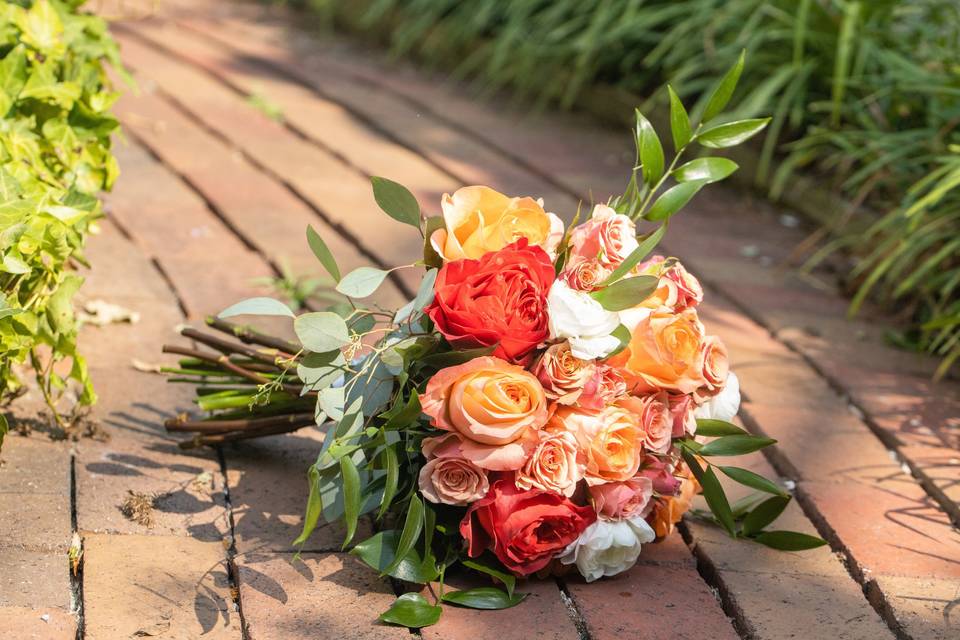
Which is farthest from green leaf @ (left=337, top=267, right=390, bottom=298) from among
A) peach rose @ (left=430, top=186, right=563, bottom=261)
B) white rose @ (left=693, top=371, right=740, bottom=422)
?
white rose @ (left=693, top=371, right=740, bottom=422)

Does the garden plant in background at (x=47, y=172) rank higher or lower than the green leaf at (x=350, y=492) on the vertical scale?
higher

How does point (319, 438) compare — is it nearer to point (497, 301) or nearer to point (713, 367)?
point (497, 301)

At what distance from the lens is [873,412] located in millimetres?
2650

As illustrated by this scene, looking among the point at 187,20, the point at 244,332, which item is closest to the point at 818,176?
the point at 244,332

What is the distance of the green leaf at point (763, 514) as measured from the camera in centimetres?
199

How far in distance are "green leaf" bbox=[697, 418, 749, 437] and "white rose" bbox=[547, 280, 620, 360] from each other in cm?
26

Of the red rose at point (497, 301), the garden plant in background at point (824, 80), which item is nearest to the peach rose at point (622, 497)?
the red rose at point (497, 301)

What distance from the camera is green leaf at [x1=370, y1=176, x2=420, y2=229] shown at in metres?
1.82

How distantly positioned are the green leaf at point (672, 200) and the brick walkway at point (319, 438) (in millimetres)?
136

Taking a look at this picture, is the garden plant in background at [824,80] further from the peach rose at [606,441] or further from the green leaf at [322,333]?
the green leaf at [322,333]

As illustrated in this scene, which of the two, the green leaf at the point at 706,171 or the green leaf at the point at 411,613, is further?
the green leaf at the point at 706,171

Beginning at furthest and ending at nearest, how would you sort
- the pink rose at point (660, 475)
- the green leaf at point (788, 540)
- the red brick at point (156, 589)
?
the green leaf at point (788, 540)
the pink rose at point (660, 475)
the red brick at point (156, 589)

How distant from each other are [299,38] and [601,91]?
1727 mm

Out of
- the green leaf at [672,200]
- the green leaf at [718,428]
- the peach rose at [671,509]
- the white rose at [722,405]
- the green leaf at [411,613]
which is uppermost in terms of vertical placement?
the green leaf at [672,200]
